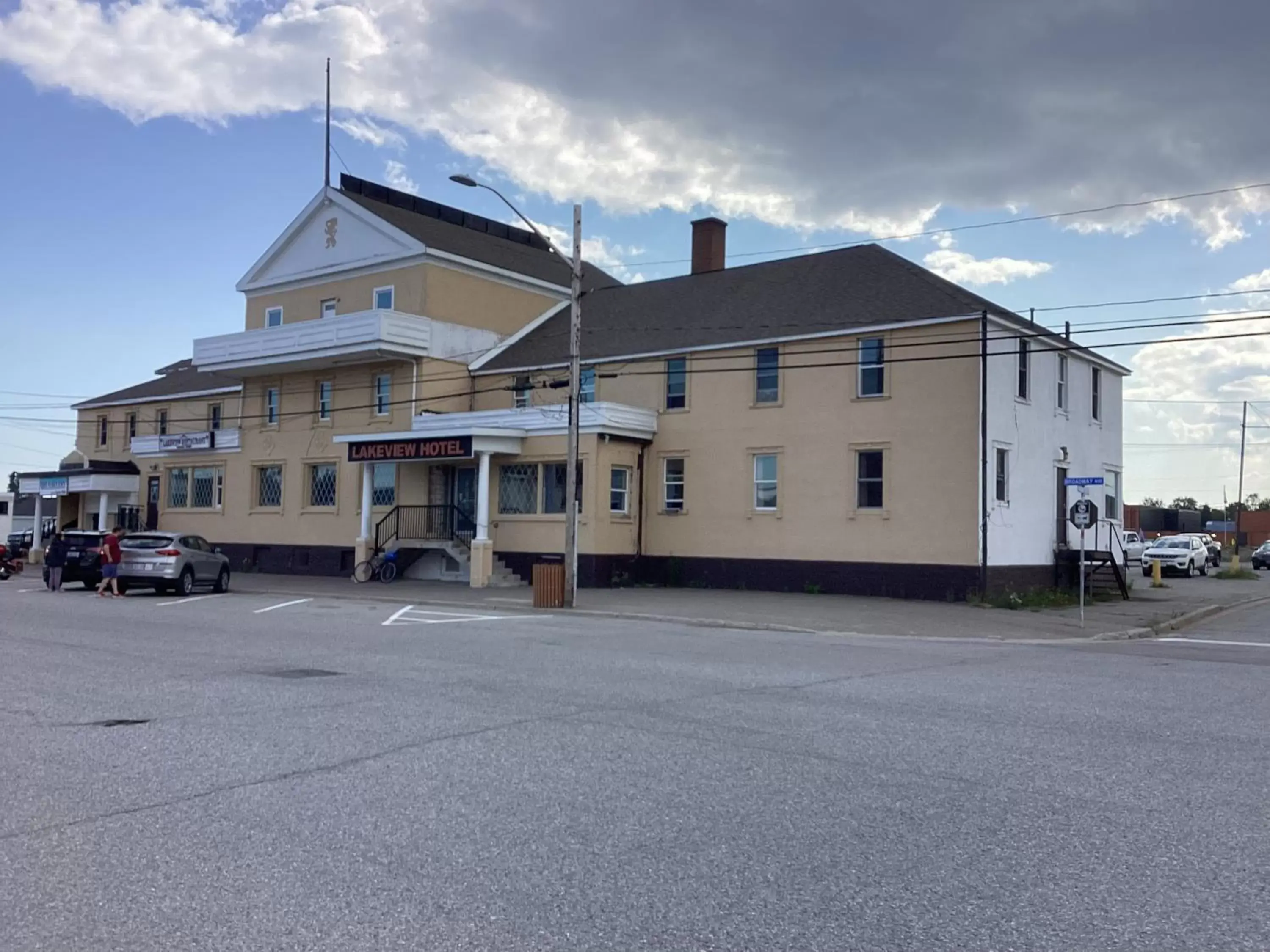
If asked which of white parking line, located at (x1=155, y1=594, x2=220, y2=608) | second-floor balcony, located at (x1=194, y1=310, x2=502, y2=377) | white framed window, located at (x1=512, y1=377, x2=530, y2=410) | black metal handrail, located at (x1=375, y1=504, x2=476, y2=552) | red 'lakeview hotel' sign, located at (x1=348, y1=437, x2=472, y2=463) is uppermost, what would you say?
second-floor balcony, located at (x1=194, y1=310, x2=502, y2=377)

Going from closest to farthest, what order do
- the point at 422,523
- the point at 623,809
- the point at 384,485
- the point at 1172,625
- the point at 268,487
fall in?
the point at 623,809, the point at 1172,625, the point at 422,523, the point at 384,485, the point at 268,487

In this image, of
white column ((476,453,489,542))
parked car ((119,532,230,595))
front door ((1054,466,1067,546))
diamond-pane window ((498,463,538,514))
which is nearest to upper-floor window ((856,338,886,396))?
front door ((1054,466,1067,546))

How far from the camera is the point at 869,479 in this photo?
28.8m

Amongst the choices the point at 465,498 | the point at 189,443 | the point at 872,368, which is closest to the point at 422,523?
the point at 465,498

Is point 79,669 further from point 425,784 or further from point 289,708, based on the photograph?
point 425,784

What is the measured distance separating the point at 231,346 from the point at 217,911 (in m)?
37.8

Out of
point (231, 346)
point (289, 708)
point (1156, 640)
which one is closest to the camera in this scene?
point (289, 708)

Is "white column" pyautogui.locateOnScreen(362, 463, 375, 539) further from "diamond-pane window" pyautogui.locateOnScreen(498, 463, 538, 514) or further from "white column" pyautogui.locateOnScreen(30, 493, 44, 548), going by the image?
"white column" pyautogui.locateOnScreen(30, 493, 44, 548)

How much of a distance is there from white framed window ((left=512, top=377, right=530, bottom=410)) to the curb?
19.3m

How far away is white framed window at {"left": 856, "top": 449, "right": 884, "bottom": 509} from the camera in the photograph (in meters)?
28.7

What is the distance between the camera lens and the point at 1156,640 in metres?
20.7

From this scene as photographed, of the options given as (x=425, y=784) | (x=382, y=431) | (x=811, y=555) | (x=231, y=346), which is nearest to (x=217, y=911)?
(x=425, y=784)

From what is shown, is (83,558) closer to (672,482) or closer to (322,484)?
(322,484)

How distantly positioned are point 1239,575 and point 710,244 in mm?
24800
